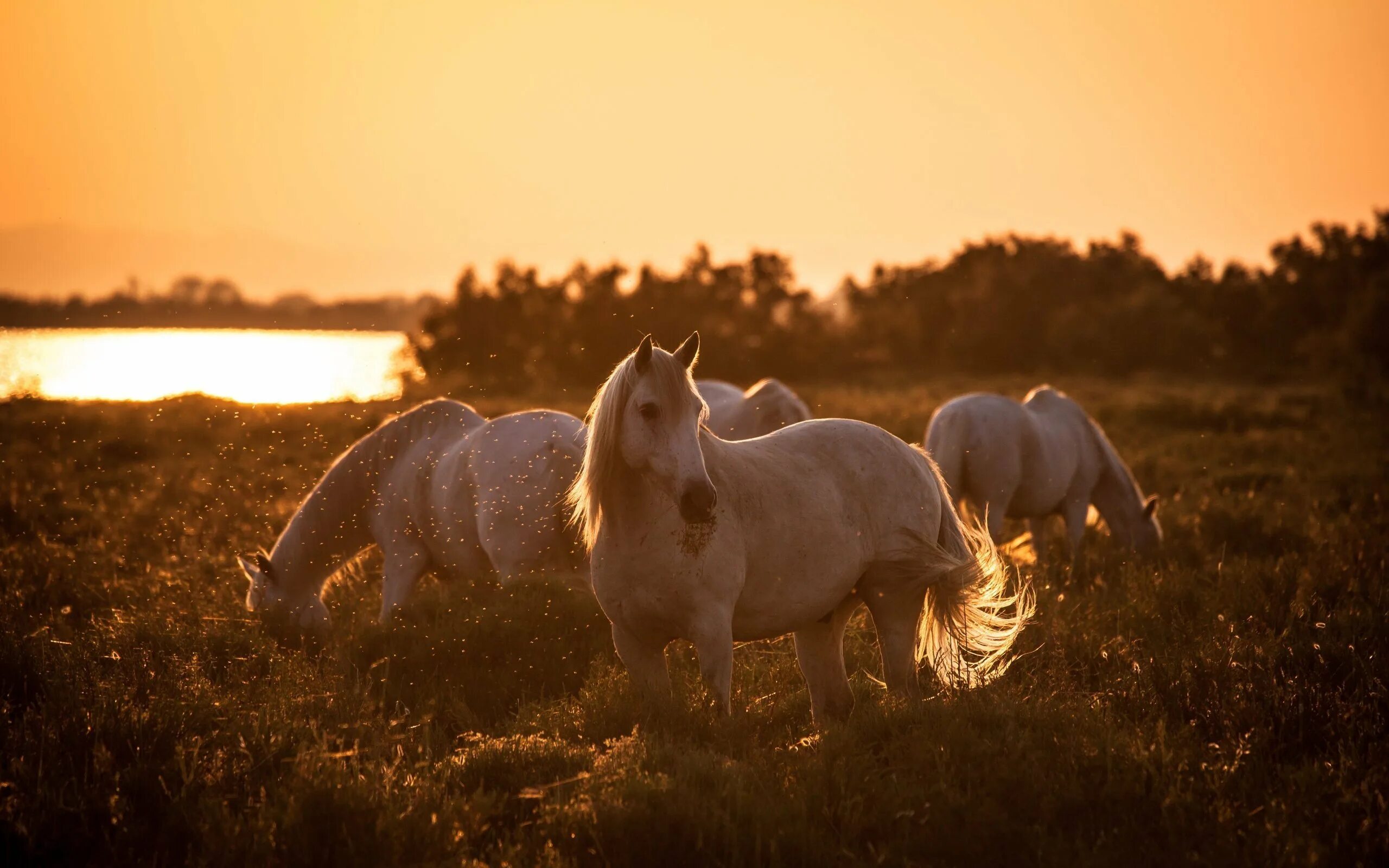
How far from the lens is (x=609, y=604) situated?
17.0ft

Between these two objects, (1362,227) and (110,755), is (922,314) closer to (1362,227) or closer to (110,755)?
(1362,227)

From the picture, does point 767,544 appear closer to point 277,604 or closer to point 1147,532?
point 277,604

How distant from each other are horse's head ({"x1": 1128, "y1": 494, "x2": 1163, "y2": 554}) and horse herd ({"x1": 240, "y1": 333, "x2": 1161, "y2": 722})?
3670 millimetres

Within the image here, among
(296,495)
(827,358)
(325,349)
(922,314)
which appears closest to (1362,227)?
(922,314)

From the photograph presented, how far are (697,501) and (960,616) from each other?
223 centimetres

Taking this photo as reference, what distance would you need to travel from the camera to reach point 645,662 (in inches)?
211

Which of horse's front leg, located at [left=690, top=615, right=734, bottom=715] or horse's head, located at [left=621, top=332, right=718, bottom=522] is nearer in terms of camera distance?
A: horse's head, located at [left=621, top=332, right=718, bottom=522]

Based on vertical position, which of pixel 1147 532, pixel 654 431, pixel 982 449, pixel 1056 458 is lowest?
pixel 1147 532

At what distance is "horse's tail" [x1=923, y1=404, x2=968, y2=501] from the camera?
38.7 feet

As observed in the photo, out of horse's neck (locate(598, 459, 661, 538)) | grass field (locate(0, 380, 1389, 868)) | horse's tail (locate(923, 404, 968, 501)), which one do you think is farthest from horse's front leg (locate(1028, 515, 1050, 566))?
horse's neck (locate(598, 459, 661, 538))

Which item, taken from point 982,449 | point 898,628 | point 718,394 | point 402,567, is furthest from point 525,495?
point 718,394

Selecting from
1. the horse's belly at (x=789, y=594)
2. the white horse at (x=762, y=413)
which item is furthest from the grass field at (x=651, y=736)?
the white horse at (x=762, y=413)

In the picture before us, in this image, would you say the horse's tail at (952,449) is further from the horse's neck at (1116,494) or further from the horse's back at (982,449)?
the horse's neck at (1116,494)

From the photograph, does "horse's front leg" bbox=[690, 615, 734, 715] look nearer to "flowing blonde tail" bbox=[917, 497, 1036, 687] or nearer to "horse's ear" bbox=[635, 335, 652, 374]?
"horse's ear" bbox=[635, 335, 652, 374]
